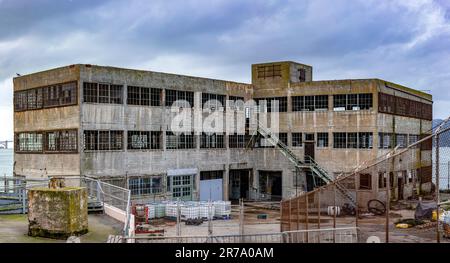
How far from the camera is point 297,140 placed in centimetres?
4334

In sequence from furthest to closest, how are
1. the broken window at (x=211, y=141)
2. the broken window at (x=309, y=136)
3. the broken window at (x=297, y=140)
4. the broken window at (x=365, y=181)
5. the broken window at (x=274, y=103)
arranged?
the broken window at (x=274, y=103)
the broken window at (x=297, y=140)
the broken window at (x=309, y=136)
the broken window at (x=211, y=141)
the broken window at (x=365, y=181)

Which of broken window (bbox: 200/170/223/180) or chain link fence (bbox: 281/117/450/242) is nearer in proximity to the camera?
chain link fence (bbox: 281/117/450/242)

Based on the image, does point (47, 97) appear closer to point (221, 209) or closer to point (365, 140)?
point (221, 209)

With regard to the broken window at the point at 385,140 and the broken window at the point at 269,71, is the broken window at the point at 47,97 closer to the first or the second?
the broken window at the point at 269,71

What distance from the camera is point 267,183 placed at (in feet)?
148

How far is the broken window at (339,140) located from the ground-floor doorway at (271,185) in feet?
17.8

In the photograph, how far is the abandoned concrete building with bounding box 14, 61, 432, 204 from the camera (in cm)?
3278

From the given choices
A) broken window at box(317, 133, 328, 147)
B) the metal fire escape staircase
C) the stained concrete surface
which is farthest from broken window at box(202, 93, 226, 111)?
the stained concrete surface

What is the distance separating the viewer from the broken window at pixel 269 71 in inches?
1726

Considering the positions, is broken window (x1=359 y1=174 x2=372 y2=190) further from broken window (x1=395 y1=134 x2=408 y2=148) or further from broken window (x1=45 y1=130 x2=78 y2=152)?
broken window (x1=45 y1=130 x2=78 y2=152)

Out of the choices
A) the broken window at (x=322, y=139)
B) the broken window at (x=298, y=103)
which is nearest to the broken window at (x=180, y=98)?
the broken window at (x=298, y=103)

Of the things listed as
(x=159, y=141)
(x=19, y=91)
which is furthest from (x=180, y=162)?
(x=19, y=91)

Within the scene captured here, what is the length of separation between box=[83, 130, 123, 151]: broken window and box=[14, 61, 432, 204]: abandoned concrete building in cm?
6

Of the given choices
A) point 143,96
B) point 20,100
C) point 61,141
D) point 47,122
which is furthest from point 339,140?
point 20,100
